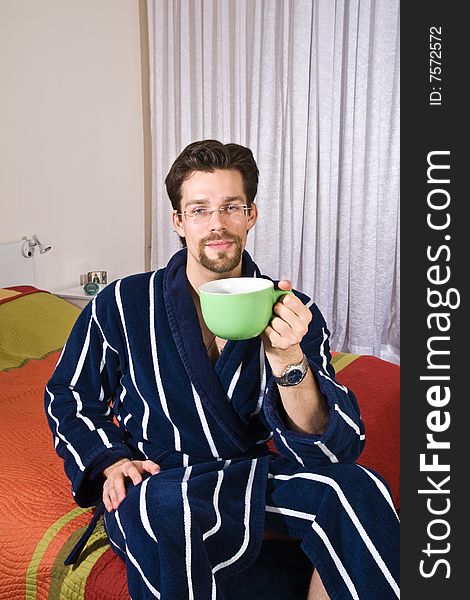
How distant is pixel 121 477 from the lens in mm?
1399

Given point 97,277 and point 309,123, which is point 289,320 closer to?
point 97,277

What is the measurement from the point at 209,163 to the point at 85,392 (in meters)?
0.55

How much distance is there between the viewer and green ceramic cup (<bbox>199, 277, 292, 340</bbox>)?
1.13 metres

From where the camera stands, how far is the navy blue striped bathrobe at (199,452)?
120 centimetres

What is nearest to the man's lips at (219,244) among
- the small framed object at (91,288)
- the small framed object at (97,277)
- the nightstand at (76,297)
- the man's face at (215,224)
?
the man's face at (215,224)

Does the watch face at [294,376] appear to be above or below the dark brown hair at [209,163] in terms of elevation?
below

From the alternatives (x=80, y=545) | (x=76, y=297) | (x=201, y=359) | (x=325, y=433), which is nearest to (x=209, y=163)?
(x=201, y=359)

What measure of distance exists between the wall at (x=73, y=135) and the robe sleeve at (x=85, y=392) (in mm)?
1978

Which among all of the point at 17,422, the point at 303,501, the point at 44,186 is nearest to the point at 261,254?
the point at 44,186

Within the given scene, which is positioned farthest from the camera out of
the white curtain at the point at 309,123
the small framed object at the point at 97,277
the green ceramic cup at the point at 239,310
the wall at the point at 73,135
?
the white curtain at the point at 309,123

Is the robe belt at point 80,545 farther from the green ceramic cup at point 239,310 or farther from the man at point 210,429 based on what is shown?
the green ceramic cup at point 239,310

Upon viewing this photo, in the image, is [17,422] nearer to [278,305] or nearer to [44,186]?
Answer: [278,305]

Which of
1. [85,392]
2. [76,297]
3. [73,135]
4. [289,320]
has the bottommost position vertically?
[76,297]

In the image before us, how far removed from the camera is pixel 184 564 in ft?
3.79
